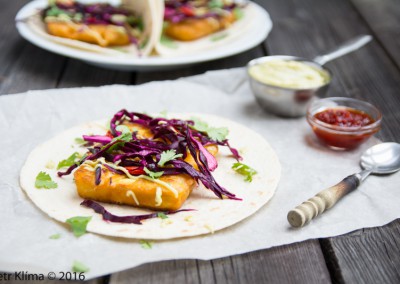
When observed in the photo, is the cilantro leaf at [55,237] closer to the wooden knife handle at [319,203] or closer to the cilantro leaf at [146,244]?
the cilantro leaf at [146,244]

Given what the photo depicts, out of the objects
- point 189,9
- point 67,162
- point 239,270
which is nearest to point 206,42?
point 189,9

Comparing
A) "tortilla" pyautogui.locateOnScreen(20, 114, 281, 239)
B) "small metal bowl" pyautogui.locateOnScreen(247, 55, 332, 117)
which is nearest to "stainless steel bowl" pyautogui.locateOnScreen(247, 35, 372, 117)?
"small metal bowl" pyautogui.locateOnScreen(247, 55, 332, 117)

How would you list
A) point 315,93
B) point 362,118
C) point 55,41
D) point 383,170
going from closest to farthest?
1. point 383,170
2. point 362,118
3. point 315,93
4. point 55,41

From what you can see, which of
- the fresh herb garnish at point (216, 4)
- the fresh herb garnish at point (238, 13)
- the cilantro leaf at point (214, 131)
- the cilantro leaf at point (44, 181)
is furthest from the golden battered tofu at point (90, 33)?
the cilantro leaf at point (44, 181)

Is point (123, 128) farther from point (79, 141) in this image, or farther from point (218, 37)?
point (218, 37)

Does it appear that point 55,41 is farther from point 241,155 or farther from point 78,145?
point 241,155

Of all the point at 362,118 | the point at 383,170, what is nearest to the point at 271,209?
the point at 383,170
